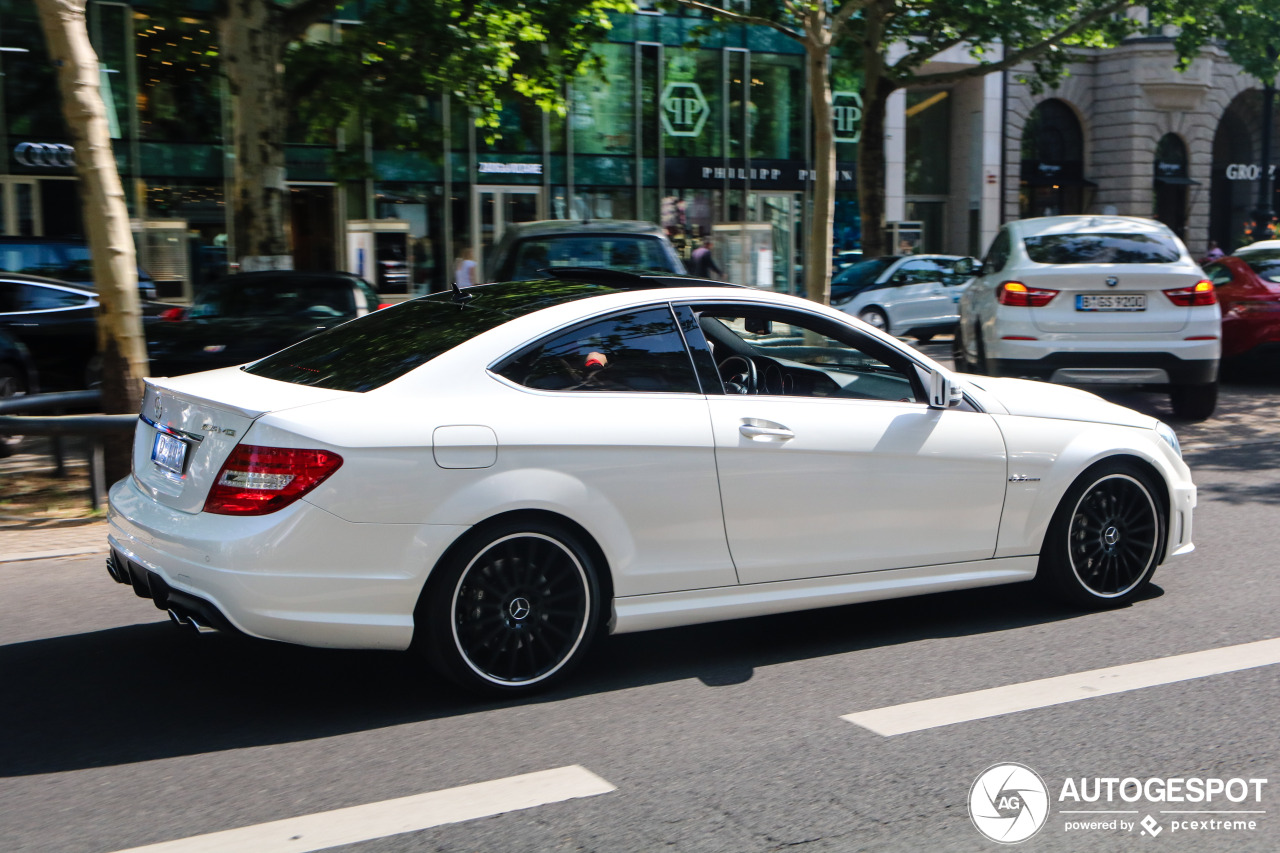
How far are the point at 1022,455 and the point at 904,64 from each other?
19.3 meters

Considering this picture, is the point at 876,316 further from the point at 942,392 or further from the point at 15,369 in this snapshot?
the point at 942,392

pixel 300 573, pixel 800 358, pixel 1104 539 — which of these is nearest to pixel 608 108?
pixel 800 358

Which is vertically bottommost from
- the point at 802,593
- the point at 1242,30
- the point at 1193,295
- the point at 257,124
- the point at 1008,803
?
the point at 1008,803

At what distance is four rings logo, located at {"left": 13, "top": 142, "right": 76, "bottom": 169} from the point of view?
22000mm

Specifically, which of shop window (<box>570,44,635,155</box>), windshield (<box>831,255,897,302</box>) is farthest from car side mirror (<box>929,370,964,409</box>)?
shop window (<box>570,44,635,155</box>)

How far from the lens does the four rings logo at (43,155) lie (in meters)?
22.0

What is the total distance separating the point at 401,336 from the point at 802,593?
1.81 m

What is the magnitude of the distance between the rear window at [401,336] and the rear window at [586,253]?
5514mm

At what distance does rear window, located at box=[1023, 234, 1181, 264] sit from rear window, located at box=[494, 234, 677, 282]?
322 centimetres

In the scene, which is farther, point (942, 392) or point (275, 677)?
point (942, 392)

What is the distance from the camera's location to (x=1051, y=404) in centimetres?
561

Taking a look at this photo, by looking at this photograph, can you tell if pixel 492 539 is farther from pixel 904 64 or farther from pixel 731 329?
pixel 904 64

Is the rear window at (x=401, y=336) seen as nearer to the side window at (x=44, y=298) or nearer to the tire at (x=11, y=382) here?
the tire at (x=11, y=382)

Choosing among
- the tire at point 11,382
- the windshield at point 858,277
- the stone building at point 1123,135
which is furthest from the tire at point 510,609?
the stone building at point 1123,135
